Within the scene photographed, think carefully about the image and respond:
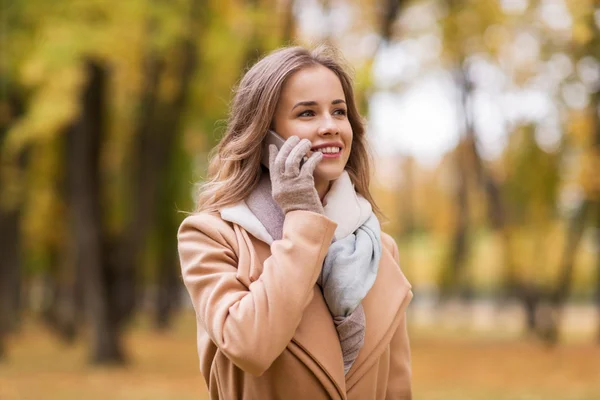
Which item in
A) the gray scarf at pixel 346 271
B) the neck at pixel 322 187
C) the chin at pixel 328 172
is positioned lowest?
the gray scarf at pixel 346 271

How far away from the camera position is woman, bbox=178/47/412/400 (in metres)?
2.40

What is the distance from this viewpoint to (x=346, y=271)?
100 inches

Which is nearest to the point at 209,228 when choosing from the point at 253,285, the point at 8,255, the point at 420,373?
the point at 253,285

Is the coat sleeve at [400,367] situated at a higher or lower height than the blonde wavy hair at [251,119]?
lower

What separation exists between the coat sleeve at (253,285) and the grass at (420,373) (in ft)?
30.2

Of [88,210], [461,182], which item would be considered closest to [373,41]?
[88,210]

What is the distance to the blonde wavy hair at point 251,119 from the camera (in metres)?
2.66

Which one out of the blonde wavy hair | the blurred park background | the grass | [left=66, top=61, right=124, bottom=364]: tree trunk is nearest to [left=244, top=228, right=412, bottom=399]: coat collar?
the blonde wavy hair

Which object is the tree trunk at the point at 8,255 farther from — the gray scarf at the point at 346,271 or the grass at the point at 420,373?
the gray scarf at the point at 346,271

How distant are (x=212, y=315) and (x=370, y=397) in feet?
1.91

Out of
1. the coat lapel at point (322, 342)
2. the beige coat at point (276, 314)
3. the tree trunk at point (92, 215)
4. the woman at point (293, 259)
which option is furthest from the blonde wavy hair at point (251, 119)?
the tree trunk at point (92, 215)

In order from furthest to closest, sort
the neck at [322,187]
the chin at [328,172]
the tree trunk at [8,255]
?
the tree trunk at [8,255] → the neck at [322,187] → the chin at [328,172]

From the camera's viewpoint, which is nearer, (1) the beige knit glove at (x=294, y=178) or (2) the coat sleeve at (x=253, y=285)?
(2) the coat sleeve at (x=253, y=285)

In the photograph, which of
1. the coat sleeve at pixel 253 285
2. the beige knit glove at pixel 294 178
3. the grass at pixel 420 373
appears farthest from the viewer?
the grass at pixel 420 373
